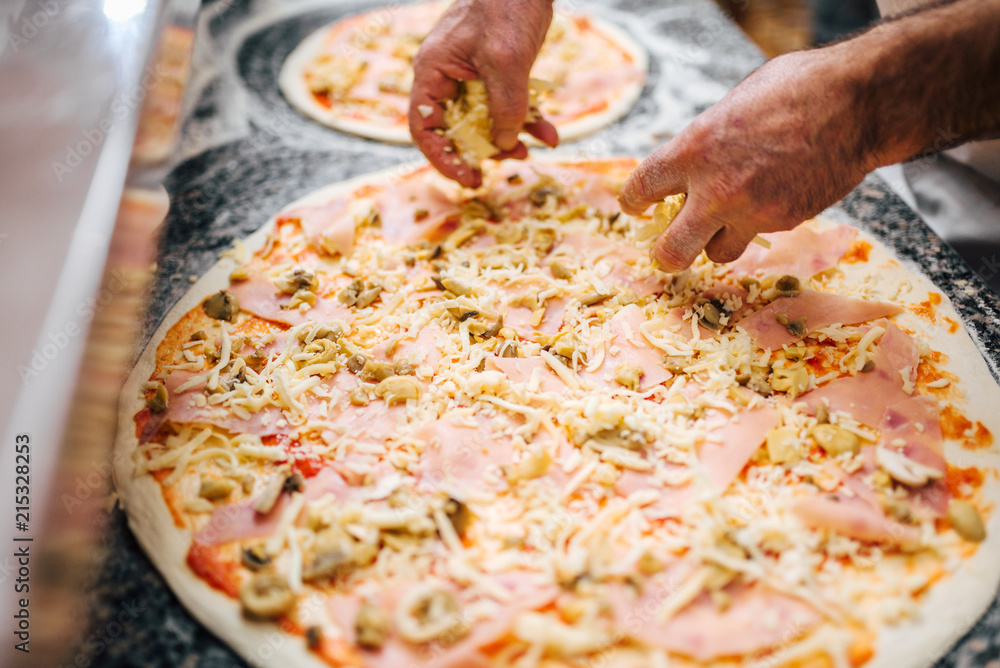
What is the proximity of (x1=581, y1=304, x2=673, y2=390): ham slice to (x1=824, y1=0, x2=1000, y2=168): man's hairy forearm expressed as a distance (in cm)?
89

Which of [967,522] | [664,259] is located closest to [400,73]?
[664,259]

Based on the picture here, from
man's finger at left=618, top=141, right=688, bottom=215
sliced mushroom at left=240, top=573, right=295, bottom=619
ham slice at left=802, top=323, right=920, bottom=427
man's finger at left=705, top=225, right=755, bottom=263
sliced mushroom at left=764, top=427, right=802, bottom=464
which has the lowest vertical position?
sliced mushroom at left=240, top=573, right=295, bottom=619

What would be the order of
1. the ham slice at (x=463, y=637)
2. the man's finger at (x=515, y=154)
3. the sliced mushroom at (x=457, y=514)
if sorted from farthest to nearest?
the man's finger at (x=515, y=154) < the sliced mushroom at (x=457, y=514) < the ham slice at (x=463, y=637)

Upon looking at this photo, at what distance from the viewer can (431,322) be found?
243 centimetres

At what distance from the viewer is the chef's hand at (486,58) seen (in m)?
2.67

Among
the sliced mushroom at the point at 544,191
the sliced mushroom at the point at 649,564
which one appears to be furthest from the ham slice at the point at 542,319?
the sliced mushroom at the point at 649,564

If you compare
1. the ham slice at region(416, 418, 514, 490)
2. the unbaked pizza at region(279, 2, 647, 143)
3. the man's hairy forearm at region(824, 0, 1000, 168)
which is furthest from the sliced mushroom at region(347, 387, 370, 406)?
the unbaked pizza at region(279, 2, 647, 143)

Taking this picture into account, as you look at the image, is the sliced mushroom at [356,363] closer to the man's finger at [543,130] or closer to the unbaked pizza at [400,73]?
the man's finger at [543,130]

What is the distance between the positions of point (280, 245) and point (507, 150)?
1.13 m

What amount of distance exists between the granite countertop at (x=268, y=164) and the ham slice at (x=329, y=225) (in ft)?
1.18

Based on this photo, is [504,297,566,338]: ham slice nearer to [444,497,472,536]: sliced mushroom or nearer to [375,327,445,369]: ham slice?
[375,327,445,369]: ham slice

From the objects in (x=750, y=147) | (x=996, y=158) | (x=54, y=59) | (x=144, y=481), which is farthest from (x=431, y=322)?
(x=996, y=158)

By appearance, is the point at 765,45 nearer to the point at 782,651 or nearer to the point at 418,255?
the point at 418,255

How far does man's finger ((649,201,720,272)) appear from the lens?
220cm
